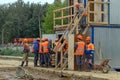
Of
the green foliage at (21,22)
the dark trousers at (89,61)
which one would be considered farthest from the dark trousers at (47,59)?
the green foliage at (21,22)

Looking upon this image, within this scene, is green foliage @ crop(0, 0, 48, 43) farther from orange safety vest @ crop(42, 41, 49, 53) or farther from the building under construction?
the building under construction

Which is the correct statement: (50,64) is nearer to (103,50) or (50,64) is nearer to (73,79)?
(103,50)

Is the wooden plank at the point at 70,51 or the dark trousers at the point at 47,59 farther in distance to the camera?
the dark trousers at the point at 47,59

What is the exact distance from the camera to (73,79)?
63.4 feet

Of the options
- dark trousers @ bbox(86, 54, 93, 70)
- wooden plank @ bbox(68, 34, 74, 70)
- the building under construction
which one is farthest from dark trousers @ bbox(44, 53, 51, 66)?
dark trousers @ bbox(86, 54, 93, 70)

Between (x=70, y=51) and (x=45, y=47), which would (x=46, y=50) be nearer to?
(x=45, y=47)

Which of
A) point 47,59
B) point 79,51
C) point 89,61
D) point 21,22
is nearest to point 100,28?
point 89,61

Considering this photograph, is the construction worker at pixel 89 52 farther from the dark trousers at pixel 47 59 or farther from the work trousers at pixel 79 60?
the dark trousers at pixel 47 59

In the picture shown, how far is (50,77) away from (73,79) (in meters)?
1.97

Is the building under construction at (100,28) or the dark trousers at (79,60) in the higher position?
the building under construction at (100,28)

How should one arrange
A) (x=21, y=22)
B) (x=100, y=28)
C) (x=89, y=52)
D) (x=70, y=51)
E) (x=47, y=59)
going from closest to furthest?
(x=89, y=52) < (x=70, y=51) < (x=100, y=28) < (x=47, y=59) < (x=21, y=22)

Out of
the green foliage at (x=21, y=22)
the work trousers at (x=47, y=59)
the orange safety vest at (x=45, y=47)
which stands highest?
the green foliage at (x=21, y=22)

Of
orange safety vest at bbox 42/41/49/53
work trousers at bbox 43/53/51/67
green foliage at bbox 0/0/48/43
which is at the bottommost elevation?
work trousers at bbox 43/53/51/67

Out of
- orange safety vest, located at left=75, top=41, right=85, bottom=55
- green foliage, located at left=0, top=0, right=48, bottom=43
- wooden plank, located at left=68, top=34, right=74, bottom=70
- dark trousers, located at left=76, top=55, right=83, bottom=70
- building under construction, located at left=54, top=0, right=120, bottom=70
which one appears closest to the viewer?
orange safety vest, located at left=75, top=41, right=85, bottom=55
